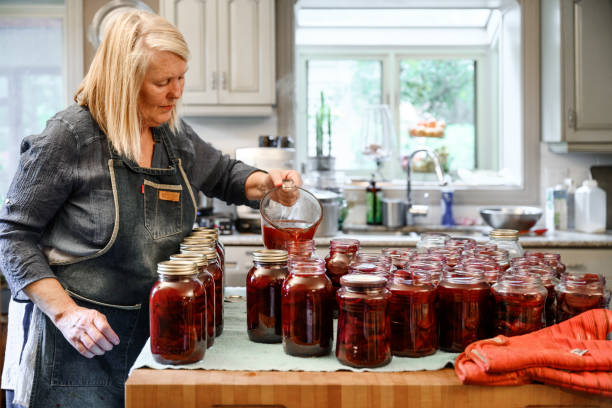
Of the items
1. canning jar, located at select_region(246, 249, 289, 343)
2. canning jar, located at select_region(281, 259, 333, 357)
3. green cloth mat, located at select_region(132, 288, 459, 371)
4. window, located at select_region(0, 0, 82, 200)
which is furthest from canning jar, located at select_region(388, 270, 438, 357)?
window, located at select_region(0, 0, 82, 200)

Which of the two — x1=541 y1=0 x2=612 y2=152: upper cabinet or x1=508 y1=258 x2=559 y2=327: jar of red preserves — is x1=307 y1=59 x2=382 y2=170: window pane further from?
x1=508 y1=258 x2=559 y2=327: jar of red preserves

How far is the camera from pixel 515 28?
377 cm

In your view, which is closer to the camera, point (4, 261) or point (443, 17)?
point (4, 261)

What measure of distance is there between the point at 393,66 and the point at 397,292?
146 inches

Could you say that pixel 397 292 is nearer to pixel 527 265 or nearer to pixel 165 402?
pixel 527 265

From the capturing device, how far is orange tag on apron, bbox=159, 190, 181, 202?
157 cm

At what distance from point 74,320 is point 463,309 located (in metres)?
0.79

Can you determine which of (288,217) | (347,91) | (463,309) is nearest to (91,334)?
(288,217)

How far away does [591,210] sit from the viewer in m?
3.38

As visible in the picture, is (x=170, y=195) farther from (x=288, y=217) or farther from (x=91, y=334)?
(x=91, y=334)

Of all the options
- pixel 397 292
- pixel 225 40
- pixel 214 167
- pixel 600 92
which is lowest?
pixel 397 292

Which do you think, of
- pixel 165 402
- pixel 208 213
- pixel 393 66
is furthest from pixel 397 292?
pixel 393 66

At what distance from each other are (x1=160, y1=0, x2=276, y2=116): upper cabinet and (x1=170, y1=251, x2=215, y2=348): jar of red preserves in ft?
7.46

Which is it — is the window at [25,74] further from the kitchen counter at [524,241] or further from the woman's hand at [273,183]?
the woman's hand at [273,183]
